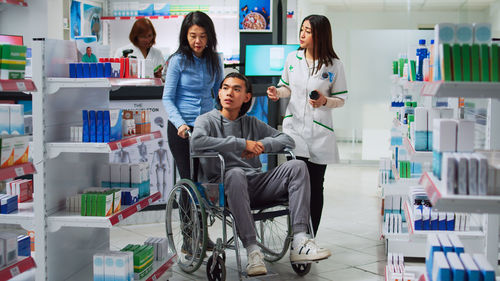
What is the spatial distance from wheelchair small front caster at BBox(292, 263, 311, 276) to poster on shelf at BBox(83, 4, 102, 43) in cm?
668

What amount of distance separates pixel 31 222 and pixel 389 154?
7.17m

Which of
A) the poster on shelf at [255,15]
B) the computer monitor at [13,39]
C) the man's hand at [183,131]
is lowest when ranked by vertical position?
the man's hand at [183,131]

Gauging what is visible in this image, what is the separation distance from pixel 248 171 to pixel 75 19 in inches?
252

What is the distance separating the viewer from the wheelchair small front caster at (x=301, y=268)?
3.93m

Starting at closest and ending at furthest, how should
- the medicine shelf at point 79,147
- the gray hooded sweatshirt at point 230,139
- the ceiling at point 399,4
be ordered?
1. the medicine shelf at point 79,147
2. the gray hooded sweatshirt at point 230,139
3. the ceiling at point 399,4

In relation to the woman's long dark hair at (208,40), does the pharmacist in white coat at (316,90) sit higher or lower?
lower

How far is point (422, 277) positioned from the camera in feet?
8.46

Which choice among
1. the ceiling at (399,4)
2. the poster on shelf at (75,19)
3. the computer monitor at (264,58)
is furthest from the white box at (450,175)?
the poster on shelf at (75,19)

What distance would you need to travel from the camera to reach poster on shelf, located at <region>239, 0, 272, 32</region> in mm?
6711

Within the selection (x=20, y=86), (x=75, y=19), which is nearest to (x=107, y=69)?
(x=20, y=86)

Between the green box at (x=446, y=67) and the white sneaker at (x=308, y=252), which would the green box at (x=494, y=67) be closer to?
the green box at (x=446, y=67)

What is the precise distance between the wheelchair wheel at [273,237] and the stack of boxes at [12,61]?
162 cm

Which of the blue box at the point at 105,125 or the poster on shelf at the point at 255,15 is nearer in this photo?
the blue box at the point at 105,125

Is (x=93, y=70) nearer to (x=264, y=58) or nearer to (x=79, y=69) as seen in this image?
(x=79, y=69)
